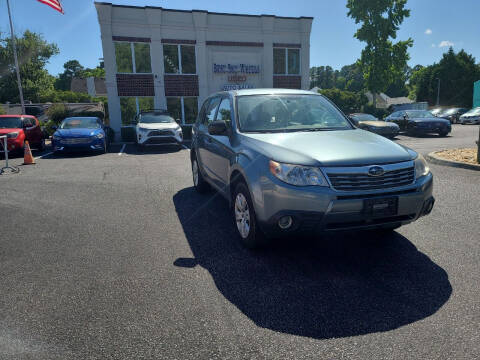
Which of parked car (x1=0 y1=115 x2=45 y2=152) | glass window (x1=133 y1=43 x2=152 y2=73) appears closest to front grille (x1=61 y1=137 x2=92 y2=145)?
parked car (x1=0 y1=115 x2=45 y2=152)

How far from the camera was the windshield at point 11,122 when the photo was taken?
1372 cm

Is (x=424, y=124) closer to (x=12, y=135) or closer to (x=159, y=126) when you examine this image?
(x=159, y=126)

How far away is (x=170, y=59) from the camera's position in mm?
23953

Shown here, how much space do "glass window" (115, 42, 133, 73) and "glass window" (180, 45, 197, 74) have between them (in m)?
3.39

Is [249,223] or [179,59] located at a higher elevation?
[179,59]

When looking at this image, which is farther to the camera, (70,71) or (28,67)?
(70,71)

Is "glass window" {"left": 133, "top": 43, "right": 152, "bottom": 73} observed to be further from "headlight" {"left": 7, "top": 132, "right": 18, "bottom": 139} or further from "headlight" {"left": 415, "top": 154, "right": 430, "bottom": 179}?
"headlight" {"left": 415, "top": 154, "right": 430, "bottom": 179}

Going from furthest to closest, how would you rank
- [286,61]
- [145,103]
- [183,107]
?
[286,61] → [183,107] → [145,103]

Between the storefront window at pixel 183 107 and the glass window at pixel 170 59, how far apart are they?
1832 mm

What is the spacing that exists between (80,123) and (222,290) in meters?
12.9

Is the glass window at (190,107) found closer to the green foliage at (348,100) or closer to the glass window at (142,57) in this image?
the glass window at (142,57)

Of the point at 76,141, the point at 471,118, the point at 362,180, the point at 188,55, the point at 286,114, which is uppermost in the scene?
the point at 188,55

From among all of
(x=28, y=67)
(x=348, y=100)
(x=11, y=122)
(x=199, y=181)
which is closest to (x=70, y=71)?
(x=28, y=67)

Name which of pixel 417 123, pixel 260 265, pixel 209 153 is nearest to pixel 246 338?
pixel 260 265
